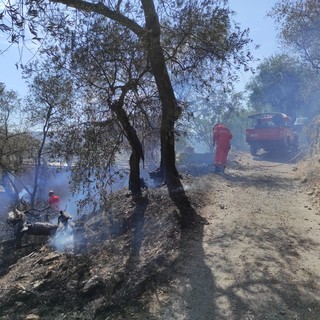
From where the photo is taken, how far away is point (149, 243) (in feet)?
20.0

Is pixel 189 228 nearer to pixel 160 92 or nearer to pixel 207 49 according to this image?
pixel 160 92

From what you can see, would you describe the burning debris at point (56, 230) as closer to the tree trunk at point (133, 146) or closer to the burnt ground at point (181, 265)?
the burnt ground at point (181, 265)


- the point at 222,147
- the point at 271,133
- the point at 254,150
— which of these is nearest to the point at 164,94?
the point at 222,147

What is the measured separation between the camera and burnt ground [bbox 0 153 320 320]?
4160 millimetres

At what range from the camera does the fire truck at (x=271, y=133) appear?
1966 centimetres

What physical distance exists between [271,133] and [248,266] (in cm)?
1576

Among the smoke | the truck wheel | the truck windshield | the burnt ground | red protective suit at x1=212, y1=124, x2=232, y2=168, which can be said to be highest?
the truck windshield

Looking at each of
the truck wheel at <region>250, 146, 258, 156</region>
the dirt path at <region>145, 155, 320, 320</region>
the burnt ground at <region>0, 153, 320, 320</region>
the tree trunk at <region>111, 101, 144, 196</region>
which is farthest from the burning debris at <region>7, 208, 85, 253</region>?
the truck wheel at <region>250, 146, 258, 156</region>

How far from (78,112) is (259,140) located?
572 inches

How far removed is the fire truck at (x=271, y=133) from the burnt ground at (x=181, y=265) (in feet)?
36.8

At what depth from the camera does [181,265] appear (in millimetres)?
5102

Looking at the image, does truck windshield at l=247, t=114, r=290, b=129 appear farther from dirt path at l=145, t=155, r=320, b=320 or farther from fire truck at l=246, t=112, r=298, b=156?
dirt path at l=145, t=155, r=320, b=320

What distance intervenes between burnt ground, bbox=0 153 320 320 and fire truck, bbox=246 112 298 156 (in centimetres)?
1121

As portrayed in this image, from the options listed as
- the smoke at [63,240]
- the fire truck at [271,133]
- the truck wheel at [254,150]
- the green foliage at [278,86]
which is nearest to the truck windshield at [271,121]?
the fire truck at [271,133]
